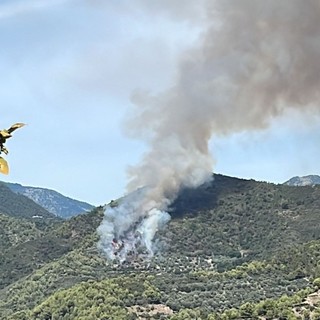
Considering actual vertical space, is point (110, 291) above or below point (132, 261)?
below

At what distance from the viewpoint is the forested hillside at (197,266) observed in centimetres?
9650

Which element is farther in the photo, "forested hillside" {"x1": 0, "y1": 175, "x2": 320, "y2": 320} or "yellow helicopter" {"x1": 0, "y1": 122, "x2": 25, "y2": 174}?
"forested hillside" {"x1": 0, "y1": 175, "x2": 320, "y2": 320}

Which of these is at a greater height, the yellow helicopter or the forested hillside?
the forested hillside

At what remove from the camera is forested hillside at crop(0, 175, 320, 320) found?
96500 millimetres

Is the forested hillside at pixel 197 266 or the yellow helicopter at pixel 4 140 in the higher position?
the forested hillside at pixel 197 266

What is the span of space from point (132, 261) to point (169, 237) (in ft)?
41.6

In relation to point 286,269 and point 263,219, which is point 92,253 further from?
point 286,269

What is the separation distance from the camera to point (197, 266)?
147 metres

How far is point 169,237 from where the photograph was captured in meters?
170

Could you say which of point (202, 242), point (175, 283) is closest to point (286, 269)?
point (175, 283)

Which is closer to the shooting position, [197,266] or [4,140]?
[4,140]

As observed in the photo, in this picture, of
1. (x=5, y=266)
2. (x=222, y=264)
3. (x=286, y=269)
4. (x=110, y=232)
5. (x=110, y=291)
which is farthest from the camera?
(x=110, y=232)

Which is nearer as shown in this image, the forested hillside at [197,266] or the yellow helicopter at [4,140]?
the yellow helicopter at [4,140]

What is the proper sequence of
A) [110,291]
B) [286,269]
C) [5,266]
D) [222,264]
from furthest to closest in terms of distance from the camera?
1. [5,266]
2. [222,264]
3. [286,269]
4. [110,291]
